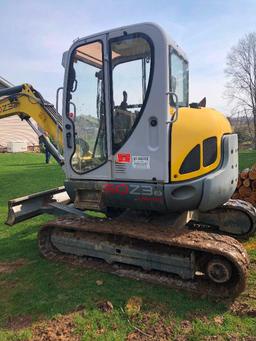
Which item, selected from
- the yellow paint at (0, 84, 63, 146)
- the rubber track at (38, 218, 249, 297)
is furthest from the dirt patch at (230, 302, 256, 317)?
the yellow paint at (0, 84, 63, 146)

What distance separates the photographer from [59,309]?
3.87 metres

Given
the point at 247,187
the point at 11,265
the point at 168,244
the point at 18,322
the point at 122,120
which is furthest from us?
the point at 247,187

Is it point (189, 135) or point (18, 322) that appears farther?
point (189, 135)

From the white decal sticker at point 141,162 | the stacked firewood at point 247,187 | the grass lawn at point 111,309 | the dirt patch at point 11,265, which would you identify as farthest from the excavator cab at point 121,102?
the stacked firewood at point 247,187

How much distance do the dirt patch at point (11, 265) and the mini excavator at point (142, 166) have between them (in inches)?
14.5

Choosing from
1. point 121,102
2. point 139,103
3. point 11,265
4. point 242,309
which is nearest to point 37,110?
point 121,102

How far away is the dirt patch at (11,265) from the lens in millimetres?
5035

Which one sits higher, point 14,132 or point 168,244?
point 14,132

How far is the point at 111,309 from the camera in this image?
3.81 metres

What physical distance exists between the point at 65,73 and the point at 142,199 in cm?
208

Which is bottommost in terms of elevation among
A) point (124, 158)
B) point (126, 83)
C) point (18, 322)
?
point (18, 322)

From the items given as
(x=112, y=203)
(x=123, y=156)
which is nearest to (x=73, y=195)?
(x=112, y=203)

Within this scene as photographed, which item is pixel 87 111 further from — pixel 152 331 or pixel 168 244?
pixel 152 331

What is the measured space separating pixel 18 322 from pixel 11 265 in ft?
5.31
